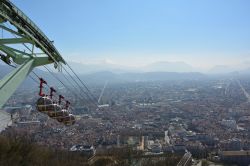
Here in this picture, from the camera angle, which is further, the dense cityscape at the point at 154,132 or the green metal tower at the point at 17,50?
the dense cityscape at the point at 154,132

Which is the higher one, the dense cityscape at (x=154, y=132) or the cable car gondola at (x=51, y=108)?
the cable car gondola at (x=51, y=108)

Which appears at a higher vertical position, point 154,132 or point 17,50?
point 17,50

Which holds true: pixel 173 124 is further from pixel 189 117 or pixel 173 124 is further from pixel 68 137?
pixel 68 137

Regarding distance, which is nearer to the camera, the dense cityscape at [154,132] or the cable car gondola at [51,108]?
the cable car gondola at [51,108]

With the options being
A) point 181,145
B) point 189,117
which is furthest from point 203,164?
point 189,117

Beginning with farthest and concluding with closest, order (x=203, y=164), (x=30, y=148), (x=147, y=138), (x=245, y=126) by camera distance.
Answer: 1. (x=245, y=126)
2. (x=147, y=138)
3. (x=203, y=164)
4. (x=30, y=148)

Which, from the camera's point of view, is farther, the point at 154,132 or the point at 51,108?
the point at 154,132

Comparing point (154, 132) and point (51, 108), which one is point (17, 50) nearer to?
point (51, 108)

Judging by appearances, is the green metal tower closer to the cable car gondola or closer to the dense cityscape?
the cable car gondola

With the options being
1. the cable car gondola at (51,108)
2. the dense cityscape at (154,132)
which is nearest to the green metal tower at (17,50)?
the cable car gondola at (51,108)

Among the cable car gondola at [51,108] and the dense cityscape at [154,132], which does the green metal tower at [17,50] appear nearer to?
the cable car gondola at [51,108]

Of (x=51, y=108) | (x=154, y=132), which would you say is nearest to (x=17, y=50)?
(x=51, y=108)
